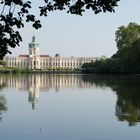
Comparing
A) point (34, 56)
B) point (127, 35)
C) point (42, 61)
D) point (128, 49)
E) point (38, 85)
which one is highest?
point (127, 35)

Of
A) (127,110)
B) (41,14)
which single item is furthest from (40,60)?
(41,14)

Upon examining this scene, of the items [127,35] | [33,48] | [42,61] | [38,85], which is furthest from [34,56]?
[38,85]

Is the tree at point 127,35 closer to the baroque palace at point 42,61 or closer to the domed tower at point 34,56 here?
the baroque palace at point 42,61

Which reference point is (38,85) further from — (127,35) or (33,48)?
(33,48)

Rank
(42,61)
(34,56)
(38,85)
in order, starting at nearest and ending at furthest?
1. (38,85)
2. (42,61)
3. (34,56)

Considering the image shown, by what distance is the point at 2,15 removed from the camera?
20.7ft

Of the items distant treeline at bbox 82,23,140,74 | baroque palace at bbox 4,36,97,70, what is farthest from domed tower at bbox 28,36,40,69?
distant treeline at bbox 82,23,140,74

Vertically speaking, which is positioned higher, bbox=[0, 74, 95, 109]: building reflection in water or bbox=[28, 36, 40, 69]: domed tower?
bbox=[28, 36, 40, 69]: domed tower

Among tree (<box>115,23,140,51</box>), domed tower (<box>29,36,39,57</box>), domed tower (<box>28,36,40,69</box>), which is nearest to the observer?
tree (<box>115,23,140,51</box>)

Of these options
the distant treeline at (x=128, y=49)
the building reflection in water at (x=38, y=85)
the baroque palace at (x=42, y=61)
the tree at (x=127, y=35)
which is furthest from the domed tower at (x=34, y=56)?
the building reflection in water at (x=38, y=85)

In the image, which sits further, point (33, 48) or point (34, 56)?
point (33, 48)

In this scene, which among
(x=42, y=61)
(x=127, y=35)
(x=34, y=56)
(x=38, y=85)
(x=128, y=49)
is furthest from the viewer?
(x=34, y=56)

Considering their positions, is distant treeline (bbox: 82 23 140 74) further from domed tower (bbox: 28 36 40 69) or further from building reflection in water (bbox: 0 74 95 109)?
domed tower (bbox: 28 36 40 69)

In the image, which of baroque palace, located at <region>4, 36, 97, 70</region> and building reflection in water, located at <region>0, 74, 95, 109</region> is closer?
building reflection in water, located at <region>0, 74, 95, 109</region>
